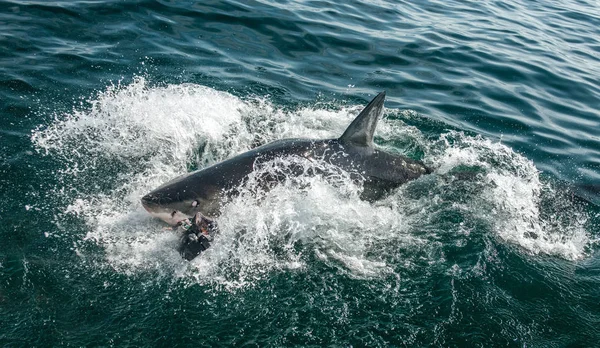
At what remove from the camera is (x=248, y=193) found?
6809 millimetres

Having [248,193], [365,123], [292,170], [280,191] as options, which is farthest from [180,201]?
[365,123]

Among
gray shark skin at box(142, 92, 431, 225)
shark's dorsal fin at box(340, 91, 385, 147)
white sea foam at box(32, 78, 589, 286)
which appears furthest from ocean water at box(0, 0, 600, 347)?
shark's dorsal fin at box(340, 91, 385, 147)

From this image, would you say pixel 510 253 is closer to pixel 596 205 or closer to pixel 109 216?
pixel 596 205

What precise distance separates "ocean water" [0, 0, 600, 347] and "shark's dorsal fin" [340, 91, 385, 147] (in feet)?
2.22

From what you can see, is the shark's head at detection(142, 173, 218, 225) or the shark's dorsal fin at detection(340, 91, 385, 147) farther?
the shark's dorsal fin at detection(340, 91, 385, 147)

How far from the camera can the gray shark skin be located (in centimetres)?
668

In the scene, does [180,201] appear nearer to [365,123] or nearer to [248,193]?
[248,193]

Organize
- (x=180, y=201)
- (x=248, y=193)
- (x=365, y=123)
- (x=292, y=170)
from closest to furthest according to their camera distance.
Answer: (x=180, y=201) < (x=248, y=193) < (x=292, y=170) < (x=365, y=123)

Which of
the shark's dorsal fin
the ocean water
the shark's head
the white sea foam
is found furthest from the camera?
the shark's dorsal fin

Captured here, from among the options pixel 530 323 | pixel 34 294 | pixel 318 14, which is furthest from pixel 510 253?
pixel 318 14

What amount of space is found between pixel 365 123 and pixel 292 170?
1.25 m

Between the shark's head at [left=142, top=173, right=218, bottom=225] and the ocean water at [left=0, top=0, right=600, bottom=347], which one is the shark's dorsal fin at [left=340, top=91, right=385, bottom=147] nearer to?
the ocean water at [left=0, top=0, right=600, bottom=347]

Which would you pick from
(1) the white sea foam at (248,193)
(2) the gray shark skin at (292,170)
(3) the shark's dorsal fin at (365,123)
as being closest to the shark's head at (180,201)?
(2) the gray shark skin at (292,170)

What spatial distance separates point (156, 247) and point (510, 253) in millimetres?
4512
